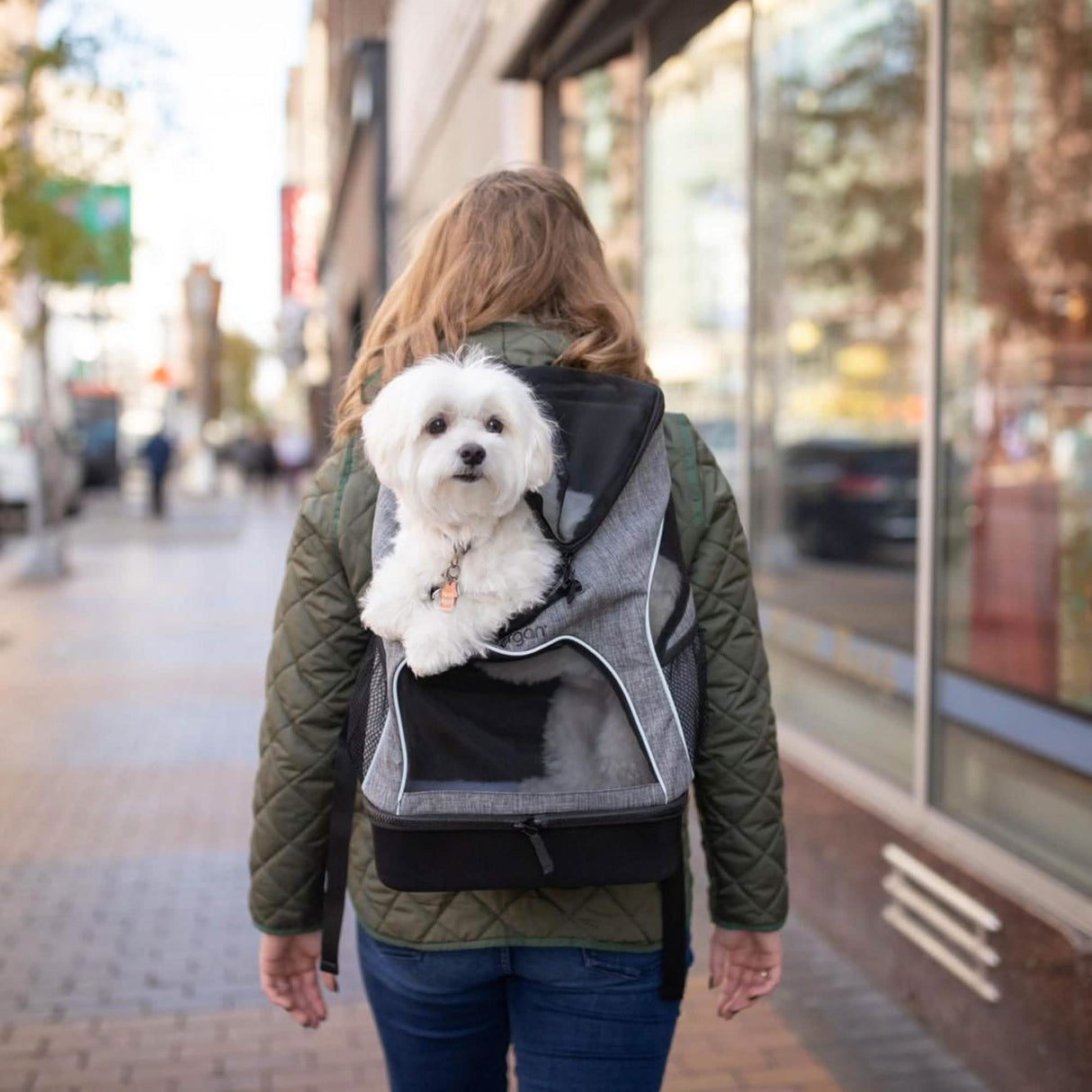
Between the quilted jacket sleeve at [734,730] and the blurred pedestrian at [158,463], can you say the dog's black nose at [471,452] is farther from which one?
the blurred pedestrian at [158,463]

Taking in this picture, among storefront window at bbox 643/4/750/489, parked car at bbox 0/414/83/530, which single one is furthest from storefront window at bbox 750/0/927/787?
parked car at bbox 0/414/83/530

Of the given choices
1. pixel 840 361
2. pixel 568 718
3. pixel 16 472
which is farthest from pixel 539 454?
pixel 16 472

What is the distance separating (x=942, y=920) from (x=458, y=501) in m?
2.73

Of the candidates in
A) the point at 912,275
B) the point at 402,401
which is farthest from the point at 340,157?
the point at 402,401

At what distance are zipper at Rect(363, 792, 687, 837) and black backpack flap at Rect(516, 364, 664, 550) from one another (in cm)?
34

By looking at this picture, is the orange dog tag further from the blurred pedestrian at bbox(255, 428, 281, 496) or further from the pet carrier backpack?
the blurred pedestrian at bbox(255, 428, 281, 496)

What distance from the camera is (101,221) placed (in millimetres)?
16141

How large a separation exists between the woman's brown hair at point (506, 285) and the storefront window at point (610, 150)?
5.62 metres

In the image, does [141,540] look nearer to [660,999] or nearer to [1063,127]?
[1063,127]

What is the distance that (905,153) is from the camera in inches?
419

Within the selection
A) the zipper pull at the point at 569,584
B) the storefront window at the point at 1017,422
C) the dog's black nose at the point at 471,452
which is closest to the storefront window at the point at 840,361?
the storefront window at the point at 1017,422

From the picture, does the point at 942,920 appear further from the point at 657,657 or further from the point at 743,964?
the point at 657,657

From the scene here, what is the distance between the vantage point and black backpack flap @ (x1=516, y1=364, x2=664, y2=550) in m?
1.82

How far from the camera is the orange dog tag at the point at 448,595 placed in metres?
1.77
